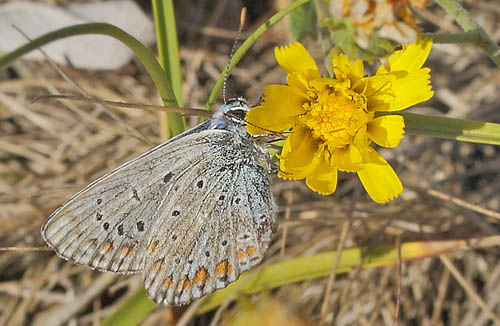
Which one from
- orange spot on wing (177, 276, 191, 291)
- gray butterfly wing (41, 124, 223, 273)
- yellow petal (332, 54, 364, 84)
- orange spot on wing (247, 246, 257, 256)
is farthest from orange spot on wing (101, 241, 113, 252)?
yellow petal (332, 54, 364, 84)

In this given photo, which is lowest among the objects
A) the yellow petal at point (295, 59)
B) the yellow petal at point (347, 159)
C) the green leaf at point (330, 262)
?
the green leaf at point (330, 262)

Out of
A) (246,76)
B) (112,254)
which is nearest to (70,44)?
(246,76)

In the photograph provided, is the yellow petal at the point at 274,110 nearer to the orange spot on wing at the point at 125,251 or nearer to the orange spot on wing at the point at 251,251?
the orange spot on wing at the point at 251,251

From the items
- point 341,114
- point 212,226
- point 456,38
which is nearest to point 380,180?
point 341,114

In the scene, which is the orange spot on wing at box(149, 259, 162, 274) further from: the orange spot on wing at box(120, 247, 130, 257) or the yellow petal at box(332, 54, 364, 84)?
the yellow petal at box(332, 54, 364, 84)

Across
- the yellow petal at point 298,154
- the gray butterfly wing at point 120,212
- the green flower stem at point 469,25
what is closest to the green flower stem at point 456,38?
the green flower stem at point 469,25

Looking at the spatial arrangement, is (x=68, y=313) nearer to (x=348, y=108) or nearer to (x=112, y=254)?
(x=112, y=254)

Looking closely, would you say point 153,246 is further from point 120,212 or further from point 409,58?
point 409,58
